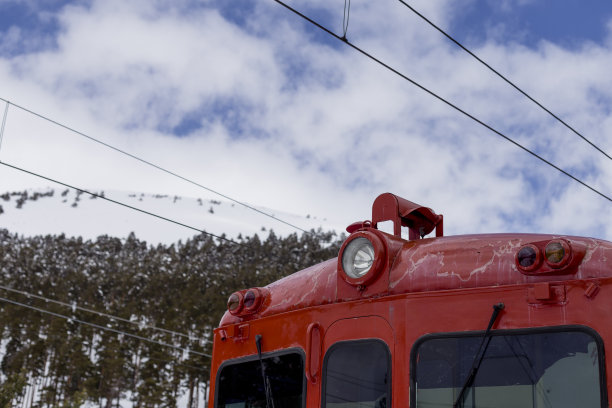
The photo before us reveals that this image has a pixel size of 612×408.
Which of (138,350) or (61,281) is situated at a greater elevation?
(61,281)

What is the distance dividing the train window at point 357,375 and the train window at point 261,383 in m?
0.26

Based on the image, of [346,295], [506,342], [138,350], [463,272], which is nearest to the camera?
[506,342]

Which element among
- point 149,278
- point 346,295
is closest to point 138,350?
point 149,278

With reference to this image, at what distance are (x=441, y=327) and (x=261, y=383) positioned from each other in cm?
148

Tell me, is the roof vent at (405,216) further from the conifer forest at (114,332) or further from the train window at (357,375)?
the conifer forest at (114,332)

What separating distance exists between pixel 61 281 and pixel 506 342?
8674 centimetres

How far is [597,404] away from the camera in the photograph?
145 inches

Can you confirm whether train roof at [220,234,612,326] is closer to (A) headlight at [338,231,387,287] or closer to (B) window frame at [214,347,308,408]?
(A) headlight at [338,231,387,287]

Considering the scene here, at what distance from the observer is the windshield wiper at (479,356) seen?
398 centimetres

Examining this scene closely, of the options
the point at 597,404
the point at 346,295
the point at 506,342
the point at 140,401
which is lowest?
the point at 597,404

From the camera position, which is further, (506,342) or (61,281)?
(61,281)

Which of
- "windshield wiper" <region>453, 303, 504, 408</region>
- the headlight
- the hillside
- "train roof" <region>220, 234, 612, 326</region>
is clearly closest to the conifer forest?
the hillside

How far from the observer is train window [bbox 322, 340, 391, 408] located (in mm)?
4316

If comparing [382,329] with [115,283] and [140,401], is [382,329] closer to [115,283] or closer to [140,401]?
[140,401]
